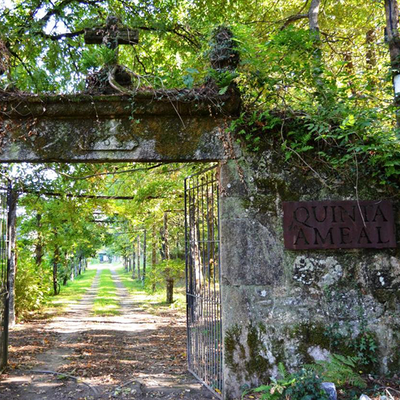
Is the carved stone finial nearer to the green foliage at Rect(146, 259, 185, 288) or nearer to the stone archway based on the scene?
the stone archway

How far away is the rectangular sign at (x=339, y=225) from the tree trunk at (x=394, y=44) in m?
1.09

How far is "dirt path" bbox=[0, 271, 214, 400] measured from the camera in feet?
15.6

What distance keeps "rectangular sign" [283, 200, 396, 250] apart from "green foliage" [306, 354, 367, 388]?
1.12 m

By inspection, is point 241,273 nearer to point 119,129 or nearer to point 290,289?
point 290,289

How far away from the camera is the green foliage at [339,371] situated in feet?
11.6

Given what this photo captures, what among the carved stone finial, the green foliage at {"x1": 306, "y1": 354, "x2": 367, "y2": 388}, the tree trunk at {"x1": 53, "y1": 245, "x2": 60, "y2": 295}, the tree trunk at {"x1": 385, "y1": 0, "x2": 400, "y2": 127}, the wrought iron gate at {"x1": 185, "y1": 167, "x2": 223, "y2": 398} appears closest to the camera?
the green foliage at {"x1": 306, "y1": 354, "x2": 367, "y2": 388}

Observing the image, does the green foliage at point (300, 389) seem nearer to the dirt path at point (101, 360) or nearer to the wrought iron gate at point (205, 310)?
the wrought iron gate at point (205, 310)

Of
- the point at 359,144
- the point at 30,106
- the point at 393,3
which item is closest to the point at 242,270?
the point at 359,144

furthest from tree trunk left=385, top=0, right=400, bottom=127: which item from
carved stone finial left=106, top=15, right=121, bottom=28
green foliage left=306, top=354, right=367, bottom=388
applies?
carved stone finial left=106, top=15, right=121, bottom=28

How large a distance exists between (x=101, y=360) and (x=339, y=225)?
4528 millimetres

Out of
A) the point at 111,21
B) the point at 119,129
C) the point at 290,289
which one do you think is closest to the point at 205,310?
the point at 290,289

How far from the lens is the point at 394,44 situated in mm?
4629

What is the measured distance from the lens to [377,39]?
863 centimetres

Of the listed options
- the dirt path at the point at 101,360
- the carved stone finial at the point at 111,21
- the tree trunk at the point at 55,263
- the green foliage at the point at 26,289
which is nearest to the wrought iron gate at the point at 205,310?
the dirt path at the point at 101,360
